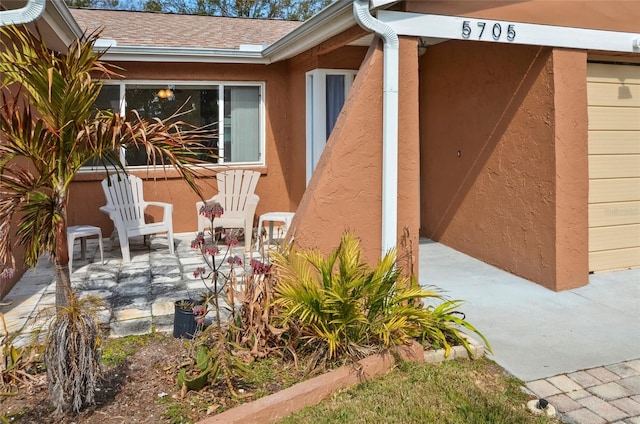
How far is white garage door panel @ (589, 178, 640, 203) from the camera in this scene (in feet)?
19.1

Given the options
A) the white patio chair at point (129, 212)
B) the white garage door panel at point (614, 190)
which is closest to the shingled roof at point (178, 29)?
the white patio chair at point (129, 212)

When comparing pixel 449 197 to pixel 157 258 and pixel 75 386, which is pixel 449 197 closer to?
pixel 157 258

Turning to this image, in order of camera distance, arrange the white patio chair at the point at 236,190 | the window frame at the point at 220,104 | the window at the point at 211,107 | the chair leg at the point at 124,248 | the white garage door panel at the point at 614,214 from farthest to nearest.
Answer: the window at the point at 211,107
the window frame at the point at 220,104
the white patio chair at the point at 236,190
the chair leg at the point at 124,248
the white garage door panel at the point at 614,214

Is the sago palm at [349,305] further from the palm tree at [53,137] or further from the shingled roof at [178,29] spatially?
the shingled roof at [178,29]

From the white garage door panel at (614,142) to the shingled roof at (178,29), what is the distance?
5290 mm

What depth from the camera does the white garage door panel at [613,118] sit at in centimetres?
579

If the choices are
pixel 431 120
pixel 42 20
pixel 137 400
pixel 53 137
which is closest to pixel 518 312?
pixel 137 400

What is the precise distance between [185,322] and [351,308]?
1.30m

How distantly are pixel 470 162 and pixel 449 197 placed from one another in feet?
2.25

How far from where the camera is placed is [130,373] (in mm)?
3494

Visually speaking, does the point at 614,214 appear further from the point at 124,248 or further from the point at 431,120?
the point at 124,248

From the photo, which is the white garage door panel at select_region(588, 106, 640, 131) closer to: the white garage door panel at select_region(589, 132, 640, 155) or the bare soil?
the white garage door panel at select_region(589, 132, 640, 155)

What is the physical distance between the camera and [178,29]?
9188 mm

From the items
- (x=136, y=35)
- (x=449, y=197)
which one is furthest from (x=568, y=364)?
(x=136, y=35)
